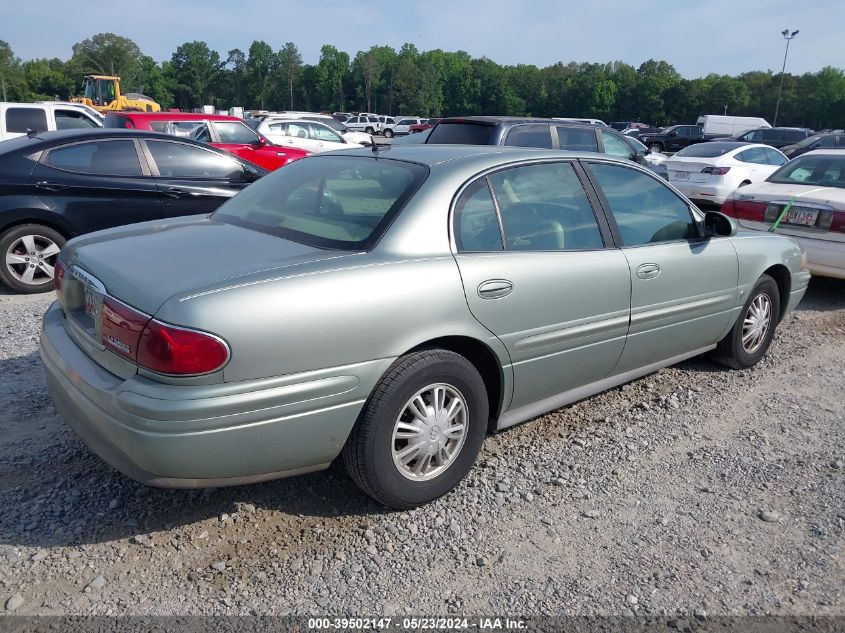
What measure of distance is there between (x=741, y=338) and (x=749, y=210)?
2917 mm

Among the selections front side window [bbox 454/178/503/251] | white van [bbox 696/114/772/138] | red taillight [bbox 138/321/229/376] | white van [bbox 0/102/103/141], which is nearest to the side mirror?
front side window [bbox 454/178/503/251]

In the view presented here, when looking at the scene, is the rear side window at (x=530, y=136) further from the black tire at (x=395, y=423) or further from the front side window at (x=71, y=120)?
the front side window at (x=71, y=120)

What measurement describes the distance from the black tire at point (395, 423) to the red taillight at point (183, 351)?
0.66 metres

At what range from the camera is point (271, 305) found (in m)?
2.52

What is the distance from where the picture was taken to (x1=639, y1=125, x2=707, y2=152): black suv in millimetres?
38906

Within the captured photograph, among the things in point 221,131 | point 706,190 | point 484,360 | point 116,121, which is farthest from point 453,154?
point 116,121

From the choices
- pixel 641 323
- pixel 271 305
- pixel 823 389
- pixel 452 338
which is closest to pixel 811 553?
pixel 641 323

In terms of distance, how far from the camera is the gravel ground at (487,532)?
257 cm

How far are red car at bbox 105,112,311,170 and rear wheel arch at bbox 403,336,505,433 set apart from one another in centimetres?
1039

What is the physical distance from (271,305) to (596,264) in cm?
183

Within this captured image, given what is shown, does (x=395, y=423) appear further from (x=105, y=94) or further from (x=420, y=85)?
(x=420, y=85)

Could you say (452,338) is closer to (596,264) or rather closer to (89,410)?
(596,264)

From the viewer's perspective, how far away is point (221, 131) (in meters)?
13.4

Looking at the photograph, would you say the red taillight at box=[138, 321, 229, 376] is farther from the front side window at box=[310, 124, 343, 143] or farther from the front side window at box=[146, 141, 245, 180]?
the front side window at box=[310, 124, 343, 143]
